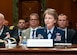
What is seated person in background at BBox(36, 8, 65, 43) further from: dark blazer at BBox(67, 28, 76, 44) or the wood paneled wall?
the wood paneled wall

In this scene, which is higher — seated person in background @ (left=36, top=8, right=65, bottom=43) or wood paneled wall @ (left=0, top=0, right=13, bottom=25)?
wood paneled wall @ (left=0, top=0, right=13, bottom=25)

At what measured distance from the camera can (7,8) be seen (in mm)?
8891

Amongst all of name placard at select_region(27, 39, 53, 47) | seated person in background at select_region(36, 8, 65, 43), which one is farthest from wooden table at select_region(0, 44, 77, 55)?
seated person in background at select_region(36, 8, 65, 43)

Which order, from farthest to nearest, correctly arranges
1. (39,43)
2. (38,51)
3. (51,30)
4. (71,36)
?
(71,36), (51,30), (39,43), (38,51)

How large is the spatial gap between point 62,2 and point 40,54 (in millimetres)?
6101

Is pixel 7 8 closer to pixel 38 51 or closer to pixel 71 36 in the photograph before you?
pixel 71 36

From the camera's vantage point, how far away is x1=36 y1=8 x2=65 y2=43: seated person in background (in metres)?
3.72

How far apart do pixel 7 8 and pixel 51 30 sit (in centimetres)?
526

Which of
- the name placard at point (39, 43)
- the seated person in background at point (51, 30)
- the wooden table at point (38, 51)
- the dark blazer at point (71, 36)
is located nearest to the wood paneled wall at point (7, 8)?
the dark blazer at point (71, 36)

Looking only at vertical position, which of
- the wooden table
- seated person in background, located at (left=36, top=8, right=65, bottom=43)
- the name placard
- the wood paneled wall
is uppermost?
the wood paneled wall

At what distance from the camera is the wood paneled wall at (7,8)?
29.1 feet

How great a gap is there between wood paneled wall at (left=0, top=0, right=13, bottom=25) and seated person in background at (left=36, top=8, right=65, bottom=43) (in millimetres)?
5123

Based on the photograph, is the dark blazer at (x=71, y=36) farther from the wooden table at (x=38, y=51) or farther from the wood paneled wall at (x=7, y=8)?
the wood paneled wall at (x=7, y=8)

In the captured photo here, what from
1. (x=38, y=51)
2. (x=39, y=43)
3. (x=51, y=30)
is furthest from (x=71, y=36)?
(x=38, y=51)
